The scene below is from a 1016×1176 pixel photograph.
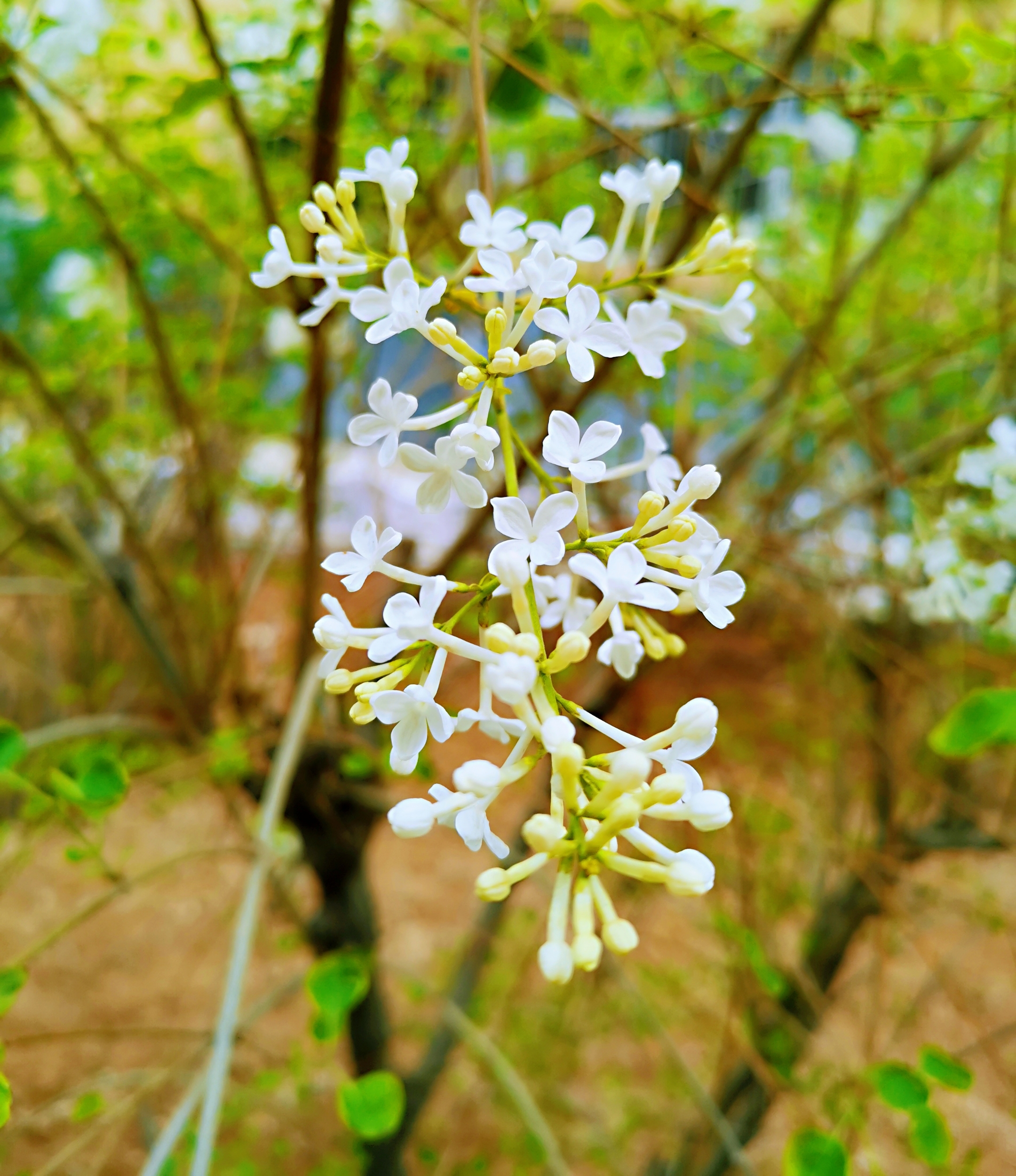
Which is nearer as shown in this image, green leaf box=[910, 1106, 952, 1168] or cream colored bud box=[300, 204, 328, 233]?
cream colored bud box=[300, 204, 328, 233]

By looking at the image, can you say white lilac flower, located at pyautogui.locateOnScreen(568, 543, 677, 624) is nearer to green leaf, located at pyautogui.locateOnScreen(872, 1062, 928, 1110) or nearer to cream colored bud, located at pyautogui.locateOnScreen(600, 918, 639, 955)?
cream colored bud, located at pyautogui.locateOnScreen(600, 918, 639, 955)

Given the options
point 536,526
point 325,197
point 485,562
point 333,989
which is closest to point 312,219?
point 325,197

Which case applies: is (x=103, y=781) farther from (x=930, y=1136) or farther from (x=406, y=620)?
(x=930, y=1136)

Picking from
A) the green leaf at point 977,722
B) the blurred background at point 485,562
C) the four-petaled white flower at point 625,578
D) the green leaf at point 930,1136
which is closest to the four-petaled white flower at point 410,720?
the four-petaled white flower at point 625,578

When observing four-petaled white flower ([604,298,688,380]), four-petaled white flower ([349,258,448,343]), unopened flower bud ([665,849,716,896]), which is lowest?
unopened flower bud ([665,849,716,896])

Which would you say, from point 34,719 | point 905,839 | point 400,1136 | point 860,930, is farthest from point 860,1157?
point 34,719

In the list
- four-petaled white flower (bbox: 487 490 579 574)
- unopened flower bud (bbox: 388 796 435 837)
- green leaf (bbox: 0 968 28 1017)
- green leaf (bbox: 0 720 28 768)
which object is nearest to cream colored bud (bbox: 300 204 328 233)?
four-petaled white flower (bbox: 487 490 579 574)
